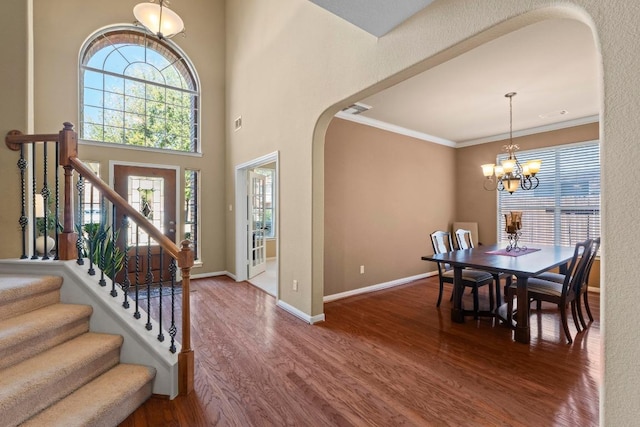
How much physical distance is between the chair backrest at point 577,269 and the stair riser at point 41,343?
14.0ft

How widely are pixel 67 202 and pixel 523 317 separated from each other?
4.18 metres

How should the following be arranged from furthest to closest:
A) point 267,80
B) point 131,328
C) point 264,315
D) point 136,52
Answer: point 136,52, point 267,80, point 264,315, point 131,328

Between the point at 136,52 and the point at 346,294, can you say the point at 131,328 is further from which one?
the point at 136,52

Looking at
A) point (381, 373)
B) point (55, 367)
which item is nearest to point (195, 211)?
→ point (55, 367)

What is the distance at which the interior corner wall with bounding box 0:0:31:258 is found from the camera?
2326 millimetres

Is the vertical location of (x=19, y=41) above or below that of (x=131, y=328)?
above

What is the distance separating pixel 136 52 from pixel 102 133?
5.50ft

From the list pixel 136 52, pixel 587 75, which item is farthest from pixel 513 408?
pixel 136 52

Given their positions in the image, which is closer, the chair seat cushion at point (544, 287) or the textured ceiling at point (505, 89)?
the textured ceiling at point (505, 89)

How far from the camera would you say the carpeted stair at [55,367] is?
1.56 meters

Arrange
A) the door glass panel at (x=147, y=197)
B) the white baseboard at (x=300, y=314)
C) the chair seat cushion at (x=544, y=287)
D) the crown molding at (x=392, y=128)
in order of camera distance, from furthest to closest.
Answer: the door glass panel at (x=147, y=197) < the crown molding at (x=392, y=128) < the white baseboard at (x=300, y=314) < the chair seat cushion at (x=544, y=287)

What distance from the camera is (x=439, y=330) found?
323cm

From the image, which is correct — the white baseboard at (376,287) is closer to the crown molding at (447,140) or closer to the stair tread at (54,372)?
the stair tread at (54,372)

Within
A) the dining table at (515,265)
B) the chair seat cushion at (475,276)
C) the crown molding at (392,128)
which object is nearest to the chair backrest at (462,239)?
the dining table at (515,265)
